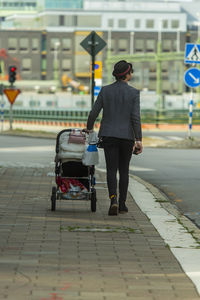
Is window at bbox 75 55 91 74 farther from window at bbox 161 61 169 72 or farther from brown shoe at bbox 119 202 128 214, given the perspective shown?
brown shoe at bbox 119 202 128 214

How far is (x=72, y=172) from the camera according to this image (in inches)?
424

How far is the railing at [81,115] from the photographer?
5873 cm

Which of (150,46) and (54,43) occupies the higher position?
(54,43)

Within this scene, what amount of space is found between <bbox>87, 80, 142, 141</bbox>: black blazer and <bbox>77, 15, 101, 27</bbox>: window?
12574cm

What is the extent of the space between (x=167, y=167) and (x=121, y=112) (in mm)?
10338

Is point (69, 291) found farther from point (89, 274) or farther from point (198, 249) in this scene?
point (198, 249)

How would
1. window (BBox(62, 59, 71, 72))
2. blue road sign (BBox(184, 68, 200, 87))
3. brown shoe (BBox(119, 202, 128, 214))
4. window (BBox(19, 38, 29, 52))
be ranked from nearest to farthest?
brown shoe (BBox(119, 202, 128, 214)) < blue road sign (BBox(184, 68, 200, 87)) < window (BBox(62, 59, 71, 72)) < window (BBox(19, 38, 29, 52))

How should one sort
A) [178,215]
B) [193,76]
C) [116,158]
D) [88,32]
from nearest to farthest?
1. [116,158]
2. [178,215]
3. [193,76]
4. [88,32]

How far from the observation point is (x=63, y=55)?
453ft

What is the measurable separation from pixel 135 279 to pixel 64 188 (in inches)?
176

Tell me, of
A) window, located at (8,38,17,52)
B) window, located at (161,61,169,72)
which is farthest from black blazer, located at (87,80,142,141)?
window, located at (8,38,17,52)

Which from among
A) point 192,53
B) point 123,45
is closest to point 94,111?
point 192,53

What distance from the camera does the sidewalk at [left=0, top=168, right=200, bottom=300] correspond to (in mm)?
5867

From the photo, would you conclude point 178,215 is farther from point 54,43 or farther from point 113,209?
point 54,43
